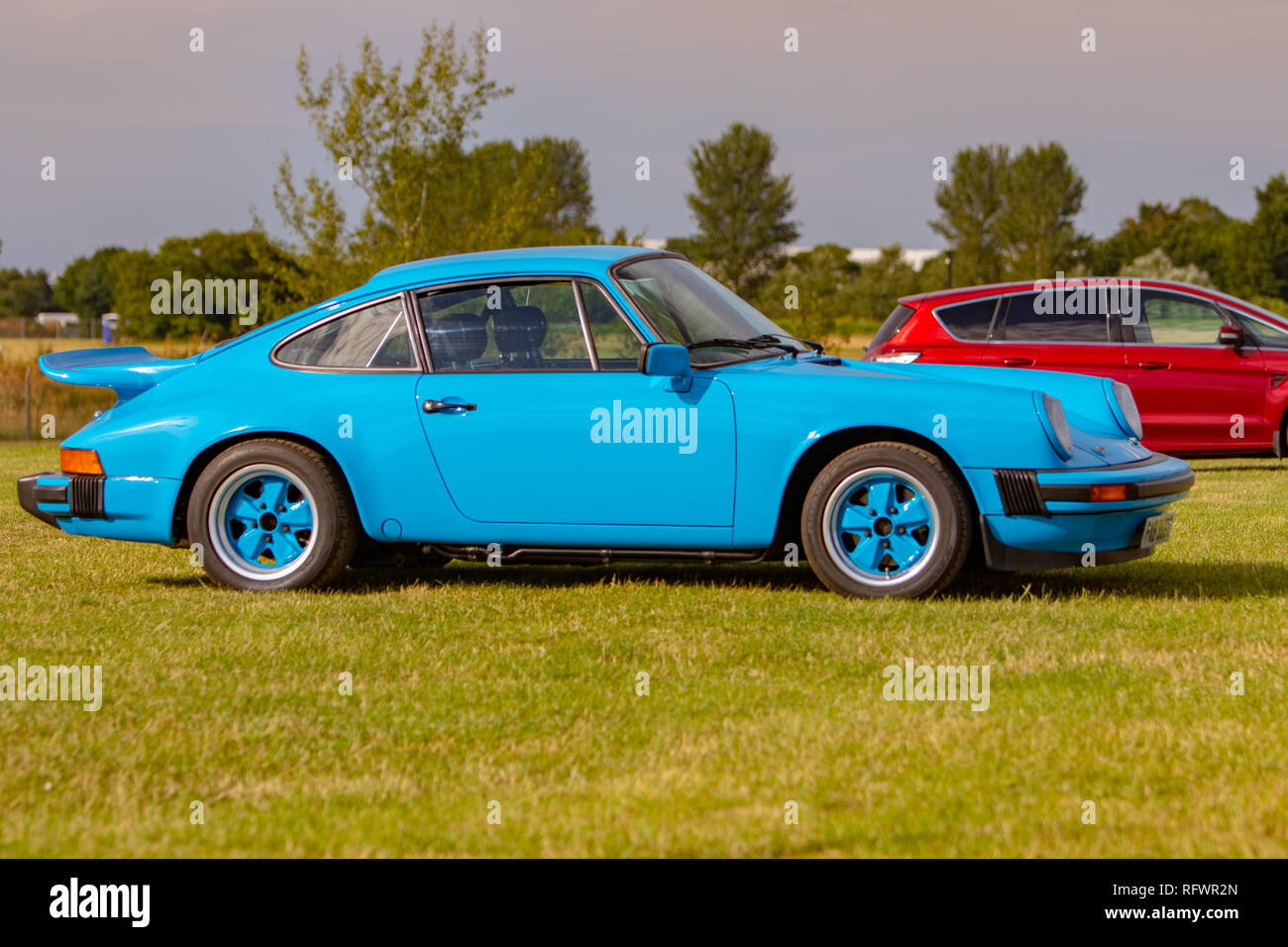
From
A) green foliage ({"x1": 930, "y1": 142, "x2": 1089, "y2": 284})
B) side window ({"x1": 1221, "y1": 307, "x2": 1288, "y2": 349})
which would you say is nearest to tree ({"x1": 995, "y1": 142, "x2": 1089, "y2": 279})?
green foliage ({"x1": 930, "y1": 142, "x2": 1089, "y2": 284})

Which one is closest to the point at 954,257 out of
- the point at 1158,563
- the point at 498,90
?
the point at 498,90

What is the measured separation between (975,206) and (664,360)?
94.3 metres

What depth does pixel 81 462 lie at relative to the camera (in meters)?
7.05

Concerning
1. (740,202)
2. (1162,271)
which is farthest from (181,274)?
(740,202)

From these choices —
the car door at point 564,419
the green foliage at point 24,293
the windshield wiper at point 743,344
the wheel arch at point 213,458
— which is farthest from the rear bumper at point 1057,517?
the green foliage at point 24,293

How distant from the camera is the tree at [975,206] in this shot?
96.1m

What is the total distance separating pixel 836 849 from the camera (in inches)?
133

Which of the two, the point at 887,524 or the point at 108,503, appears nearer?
the point at 887,524

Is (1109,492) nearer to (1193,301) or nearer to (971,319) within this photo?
(971,319)

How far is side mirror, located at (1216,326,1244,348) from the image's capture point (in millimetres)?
12547

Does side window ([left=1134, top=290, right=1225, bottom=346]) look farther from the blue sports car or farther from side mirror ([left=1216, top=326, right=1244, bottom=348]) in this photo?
the blue sports car

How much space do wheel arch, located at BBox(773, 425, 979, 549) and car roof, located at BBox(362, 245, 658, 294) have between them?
4.11 ft

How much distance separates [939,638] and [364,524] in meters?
2.68
